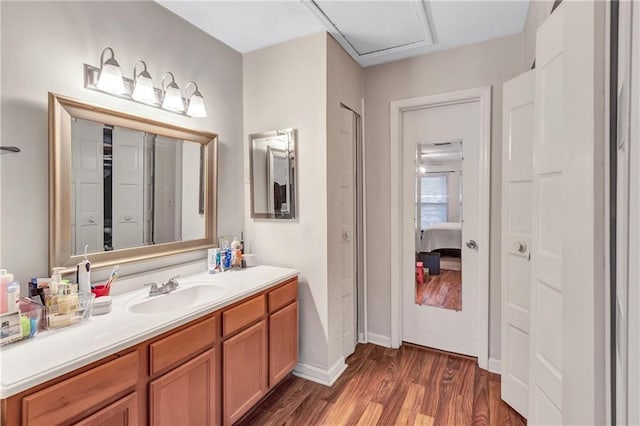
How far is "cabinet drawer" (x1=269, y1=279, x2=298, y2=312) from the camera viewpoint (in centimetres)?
200

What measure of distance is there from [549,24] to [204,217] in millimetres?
2219

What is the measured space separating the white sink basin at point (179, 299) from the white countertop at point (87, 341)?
0.02 m

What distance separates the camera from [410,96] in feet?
8.87

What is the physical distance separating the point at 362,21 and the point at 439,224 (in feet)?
5.61

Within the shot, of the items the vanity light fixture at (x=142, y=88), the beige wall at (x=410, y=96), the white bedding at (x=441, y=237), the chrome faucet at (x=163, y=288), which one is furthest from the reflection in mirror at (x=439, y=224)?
the chrome faucet at (x=163, y=288)

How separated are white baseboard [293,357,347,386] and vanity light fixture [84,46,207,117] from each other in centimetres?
200

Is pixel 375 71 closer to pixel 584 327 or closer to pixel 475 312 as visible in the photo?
pixel 475 312

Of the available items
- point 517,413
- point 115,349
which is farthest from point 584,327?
point 517,413

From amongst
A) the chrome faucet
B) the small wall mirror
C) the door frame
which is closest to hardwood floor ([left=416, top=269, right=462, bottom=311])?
the door frame

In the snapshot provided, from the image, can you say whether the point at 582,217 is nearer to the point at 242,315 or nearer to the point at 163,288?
the point at 242,315

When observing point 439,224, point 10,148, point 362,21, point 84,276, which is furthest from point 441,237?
point 10,148

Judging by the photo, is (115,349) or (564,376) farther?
(115,349)

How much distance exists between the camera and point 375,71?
2848 mm

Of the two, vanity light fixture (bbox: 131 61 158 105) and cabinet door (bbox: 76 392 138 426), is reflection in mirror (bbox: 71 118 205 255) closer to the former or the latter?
vanity light fixture (bbox: 131 61 158 105)
